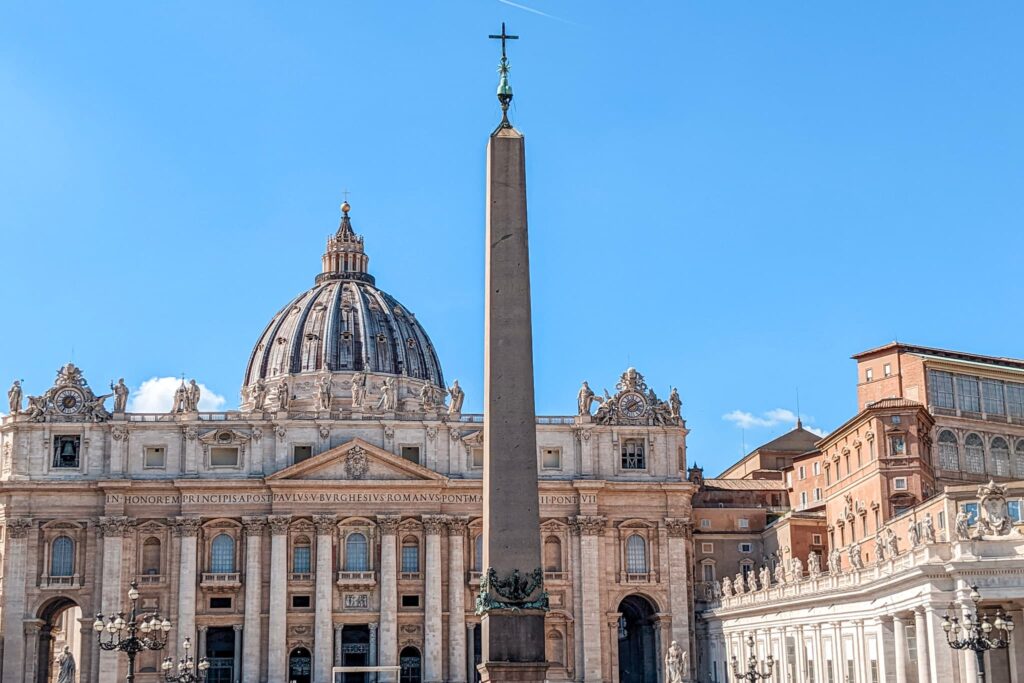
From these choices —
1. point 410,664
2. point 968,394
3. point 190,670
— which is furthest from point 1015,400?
point 190,670

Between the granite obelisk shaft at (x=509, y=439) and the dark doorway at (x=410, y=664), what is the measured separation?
5554 cm

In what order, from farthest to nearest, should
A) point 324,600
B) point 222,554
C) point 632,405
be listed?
point 632,405, point 222,554, point 324,600

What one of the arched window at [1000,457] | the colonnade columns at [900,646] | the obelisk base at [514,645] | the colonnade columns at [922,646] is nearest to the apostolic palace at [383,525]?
the arched window at [1000,457]

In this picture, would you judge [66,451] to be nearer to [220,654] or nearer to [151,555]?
[151,555]

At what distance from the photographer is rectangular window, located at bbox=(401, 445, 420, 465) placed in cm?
7975

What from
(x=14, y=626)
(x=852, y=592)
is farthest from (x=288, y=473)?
(x=852, y=592)

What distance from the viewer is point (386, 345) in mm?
109125

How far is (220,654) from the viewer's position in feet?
254

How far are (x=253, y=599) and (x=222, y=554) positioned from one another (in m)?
2.91

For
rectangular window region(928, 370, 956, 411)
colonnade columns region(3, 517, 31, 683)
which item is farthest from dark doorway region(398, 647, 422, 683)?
rectangular window region(928, 370, 956, 411)

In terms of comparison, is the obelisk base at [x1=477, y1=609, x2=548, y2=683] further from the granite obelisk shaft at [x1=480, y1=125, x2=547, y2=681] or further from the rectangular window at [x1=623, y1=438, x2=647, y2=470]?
the rectangular window at [x1=623, y1=438, x2=647, y2=470]

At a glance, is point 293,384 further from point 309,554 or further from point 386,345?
point 309,554

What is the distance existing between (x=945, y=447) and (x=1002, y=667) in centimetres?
2629

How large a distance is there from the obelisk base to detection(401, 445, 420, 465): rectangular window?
56.6m
